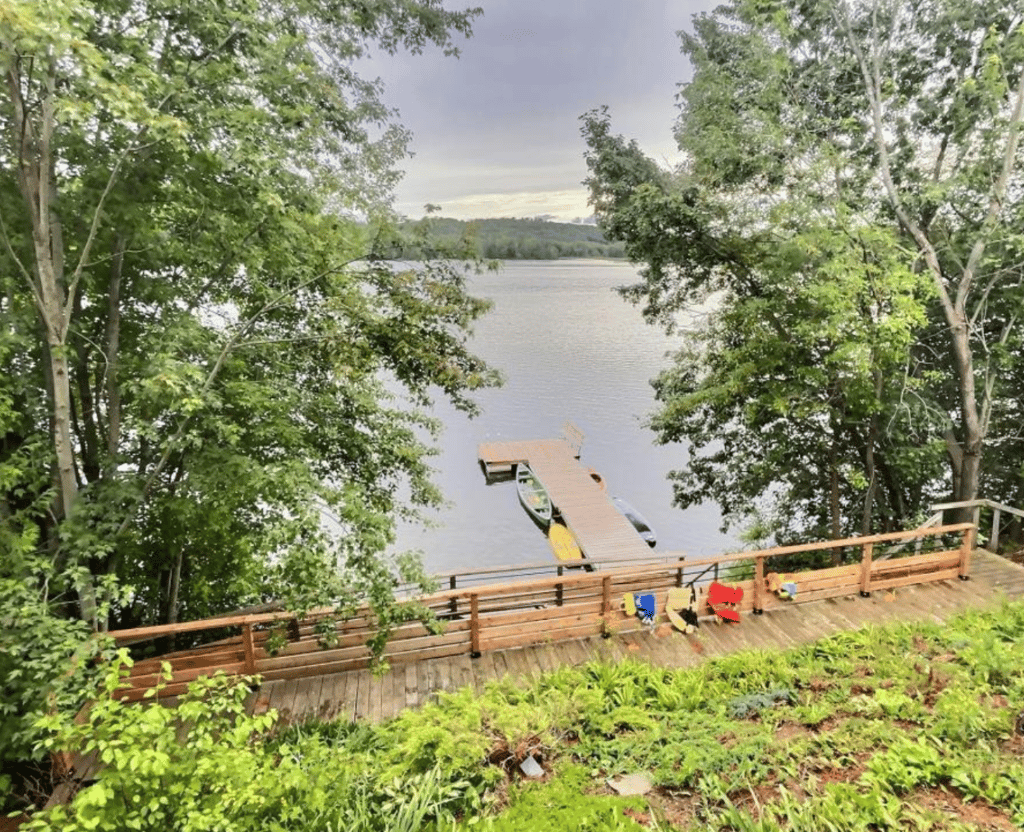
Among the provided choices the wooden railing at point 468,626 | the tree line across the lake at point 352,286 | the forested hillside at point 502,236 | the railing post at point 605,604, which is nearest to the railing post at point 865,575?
the wooden railing at point 468,626

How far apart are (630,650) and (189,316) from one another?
621cm

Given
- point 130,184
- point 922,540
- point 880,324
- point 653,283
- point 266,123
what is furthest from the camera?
point 653,283

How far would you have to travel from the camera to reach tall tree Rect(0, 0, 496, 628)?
15.9 feet

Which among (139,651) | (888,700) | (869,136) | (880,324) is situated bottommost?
(139,651)

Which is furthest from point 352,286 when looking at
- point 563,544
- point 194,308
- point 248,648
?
point 563,544

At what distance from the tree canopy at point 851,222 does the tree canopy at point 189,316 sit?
5.19 metres

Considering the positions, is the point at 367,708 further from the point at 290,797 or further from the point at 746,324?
the point at 746,324

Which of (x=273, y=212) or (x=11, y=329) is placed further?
(x=273, y=212)

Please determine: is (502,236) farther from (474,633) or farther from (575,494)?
(474,633)

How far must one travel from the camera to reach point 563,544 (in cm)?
1791

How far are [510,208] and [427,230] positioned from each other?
17253 mm

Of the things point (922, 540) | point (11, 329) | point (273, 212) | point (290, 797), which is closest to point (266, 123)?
point (273, 212)

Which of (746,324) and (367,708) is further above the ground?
(746,324)

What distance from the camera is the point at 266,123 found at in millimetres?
5879
